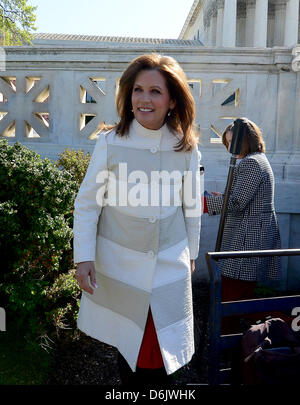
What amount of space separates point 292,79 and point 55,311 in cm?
371

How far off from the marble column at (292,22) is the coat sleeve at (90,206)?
47.2 meters

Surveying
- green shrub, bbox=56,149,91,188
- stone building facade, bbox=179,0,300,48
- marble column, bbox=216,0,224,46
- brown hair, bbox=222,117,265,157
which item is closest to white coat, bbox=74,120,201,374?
brown hair, bbox=222,117,265,157

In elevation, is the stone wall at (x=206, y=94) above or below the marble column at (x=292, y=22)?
below

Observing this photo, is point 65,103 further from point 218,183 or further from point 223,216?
point 223,216

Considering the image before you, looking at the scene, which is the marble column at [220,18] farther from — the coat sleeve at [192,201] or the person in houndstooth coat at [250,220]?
the coat sleeve at [192,201]

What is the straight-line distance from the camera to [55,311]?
3010mm

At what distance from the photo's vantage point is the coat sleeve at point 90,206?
209cm

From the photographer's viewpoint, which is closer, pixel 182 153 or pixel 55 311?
pixel 182 153

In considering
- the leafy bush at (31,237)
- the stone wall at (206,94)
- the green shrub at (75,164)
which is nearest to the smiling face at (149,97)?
the leafy bush at (31,237)

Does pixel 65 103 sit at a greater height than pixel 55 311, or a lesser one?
greater

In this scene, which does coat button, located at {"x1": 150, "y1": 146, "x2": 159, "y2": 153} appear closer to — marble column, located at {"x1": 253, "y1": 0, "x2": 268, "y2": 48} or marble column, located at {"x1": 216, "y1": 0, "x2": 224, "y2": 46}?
marble column, located at {"x1": 253, "y1": 0, "x2": 268, "y2": 48}

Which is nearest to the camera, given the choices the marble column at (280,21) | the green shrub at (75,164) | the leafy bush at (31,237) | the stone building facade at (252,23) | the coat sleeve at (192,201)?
the coat sleeve at (192,201)
